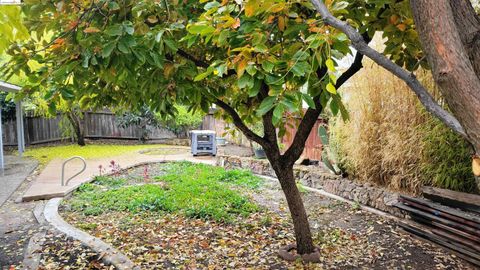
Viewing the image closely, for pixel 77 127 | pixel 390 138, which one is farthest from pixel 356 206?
pixel 77 127

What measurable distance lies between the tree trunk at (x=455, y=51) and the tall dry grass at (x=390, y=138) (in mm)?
3236

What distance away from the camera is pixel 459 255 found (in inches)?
137

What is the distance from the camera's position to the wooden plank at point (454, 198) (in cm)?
360

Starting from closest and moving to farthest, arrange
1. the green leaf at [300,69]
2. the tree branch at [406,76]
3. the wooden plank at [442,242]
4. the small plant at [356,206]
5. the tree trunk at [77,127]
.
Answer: the tree branch at [406,76]
the green leaf at [300,69]
the wooden plank at [442,242]
the small plant at [356,206]
the tree trunk at [77,127]

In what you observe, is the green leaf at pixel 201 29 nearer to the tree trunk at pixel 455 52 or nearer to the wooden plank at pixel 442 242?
the tree trunk at pixel 455 52

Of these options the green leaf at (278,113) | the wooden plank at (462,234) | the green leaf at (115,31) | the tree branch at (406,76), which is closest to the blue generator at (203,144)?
the wooden plank at (462,234)

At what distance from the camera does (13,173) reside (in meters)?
7.93

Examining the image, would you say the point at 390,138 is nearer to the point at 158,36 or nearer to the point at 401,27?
the point at 401,27

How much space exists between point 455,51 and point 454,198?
310cm

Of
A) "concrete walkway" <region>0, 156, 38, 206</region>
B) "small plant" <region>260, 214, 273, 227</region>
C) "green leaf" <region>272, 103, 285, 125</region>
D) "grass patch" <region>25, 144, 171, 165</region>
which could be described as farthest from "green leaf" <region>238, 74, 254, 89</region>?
"grass patch" <region>25, 144, 171, 165</region>

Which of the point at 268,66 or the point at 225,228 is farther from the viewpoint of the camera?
the point at 225,228

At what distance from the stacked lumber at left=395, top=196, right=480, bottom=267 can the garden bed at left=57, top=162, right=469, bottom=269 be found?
4.4 inches

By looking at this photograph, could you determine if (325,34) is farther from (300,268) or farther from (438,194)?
(438,194)

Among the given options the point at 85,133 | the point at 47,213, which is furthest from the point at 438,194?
the point at 85,133
